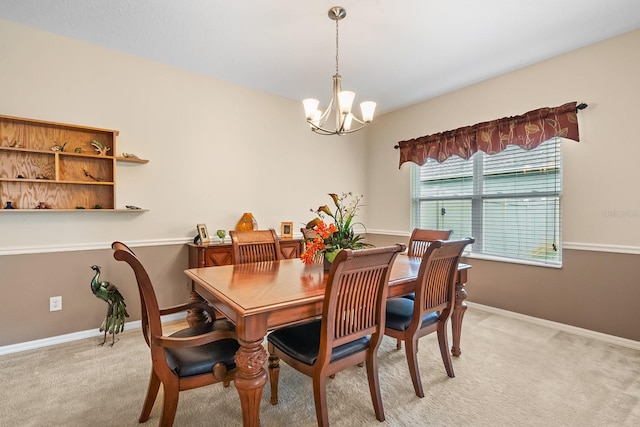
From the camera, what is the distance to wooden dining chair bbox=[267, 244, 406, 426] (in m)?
1.50

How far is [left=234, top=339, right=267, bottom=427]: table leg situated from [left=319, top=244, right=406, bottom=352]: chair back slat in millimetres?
315

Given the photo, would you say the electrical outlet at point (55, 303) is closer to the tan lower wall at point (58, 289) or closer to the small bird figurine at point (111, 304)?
the tan lower wall at point (58, 289)

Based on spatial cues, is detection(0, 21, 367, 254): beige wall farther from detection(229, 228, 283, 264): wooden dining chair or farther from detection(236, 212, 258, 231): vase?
detection(229, 228, 283, 264): wooden dining chair

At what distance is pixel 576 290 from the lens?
9.68 ft

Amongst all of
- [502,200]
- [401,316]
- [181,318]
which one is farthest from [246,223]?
[502,200]

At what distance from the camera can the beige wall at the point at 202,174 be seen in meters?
2.61

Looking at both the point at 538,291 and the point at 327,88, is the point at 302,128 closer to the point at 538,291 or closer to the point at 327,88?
the point at 327,88

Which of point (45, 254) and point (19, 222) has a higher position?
point (19, 222)

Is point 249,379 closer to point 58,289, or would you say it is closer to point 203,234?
point 203,234

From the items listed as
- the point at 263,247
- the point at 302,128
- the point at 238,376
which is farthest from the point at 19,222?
the point at 302,128

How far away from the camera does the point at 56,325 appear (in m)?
2.69

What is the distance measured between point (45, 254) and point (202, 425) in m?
2.12

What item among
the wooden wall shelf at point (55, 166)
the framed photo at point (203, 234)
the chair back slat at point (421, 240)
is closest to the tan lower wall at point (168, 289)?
the framed photo at point (203, 234)

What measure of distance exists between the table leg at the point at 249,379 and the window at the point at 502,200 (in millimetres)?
3147
